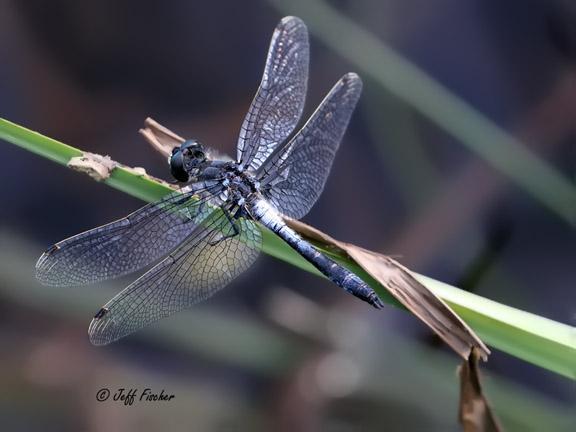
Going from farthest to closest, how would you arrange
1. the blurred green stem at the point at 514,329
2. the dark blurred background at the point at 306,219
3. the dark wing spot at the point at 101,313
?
the dark blurred background at the point at 306,219, the dark wing spot at the point at 101,313, the blurred green stem at the point at 514,329

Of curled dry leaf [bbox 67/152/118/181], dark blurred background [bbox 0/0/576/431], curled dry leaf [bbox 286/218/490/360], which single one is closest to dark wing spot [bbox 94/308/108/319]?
curled dry leaf [bbox 67/152/118/181]

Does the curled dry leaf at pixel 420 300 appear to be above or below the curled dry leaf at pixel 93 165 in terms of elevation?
above

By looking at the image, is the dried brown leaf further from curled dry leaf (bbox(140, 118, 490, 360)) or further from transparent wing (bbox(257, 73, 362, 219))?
curled dry leaf (bbox(140, 118, 490, 360))

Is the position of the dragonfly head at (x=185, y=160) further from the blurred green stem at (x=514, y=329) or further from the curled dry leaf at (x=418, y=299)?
the curled dry leaf at (x=418, y=299)

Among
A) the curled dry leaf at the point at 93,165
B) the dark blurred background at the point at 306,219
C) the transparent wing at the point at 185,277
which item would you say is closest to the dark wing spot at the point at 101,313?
the transparent wing at the point at 185,277

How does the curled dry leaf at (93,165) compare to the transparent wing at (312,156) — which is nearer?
the curled dry leaf at (93,165)

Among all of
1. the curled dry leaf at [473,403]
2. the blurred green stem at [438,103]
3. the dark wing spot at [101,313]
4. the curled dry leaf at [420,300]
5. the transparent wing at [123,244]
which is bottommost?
the dark wing spot at [101,313]

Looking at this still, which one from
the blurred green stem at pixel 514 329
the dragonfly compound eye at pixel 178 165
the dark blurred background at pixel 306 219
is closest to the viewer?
the blurred green stem at pixel 514 329
